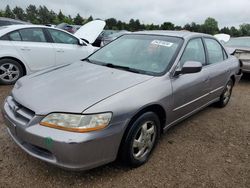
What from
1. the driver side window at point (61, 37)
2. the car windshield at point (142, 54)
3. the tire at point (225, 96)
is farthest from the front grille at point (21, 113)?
the driver side window at point (61, 37)

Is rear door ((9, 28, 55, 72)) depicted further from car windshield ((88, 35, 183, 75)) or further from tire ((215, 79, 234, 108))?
tire ((215, 79, 234, 108))

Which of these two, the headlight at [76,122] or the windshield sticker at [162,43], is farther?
the windshield sticker at [162,43]

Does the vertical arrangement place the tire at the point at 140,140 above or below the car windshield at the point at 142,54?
below

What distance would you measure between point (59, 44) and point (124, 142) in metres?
4.48

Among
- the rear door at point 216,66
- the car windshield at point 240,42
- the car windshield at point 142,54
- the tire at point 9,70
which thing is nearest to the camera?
the car windshield at point 142,54

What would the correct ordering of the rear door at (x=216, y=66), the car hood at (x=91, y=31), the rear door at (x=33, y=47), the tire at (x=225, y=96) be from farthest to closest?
the car hood at (x=91, y=31) < the rear door at (x=33, y=47) < the tire at (x=225, y=96) < the rear door at (x=216, y=66)

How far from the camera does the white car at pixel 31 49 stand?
566 cm

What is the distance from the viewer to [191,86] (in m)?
3.50

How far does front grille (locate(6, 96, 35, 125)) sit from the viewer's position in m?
Answer: 2.47

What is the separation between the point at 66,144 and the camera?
224cm

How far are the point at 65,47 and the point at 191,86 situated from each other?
3.97 meters

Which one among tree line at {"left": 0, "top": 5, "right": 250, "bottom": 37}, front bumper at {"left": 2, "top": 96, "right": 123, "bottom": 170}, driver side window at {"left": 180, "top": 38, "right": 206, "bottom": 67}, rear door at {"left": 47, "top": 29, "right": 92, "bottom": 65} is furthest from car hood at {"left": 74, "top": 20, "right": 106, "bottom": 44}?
tree line at {"left": 0, "top": 5, "right": 250, "bottom": 37}

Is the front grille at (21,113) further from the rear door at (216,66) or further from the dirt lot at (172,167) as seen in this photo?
the rear door at (216,66)

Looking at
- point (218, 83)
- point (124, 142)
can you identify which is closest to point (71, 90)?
point (124, 142)
